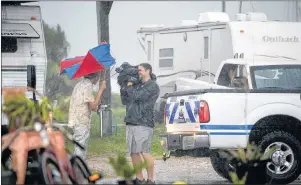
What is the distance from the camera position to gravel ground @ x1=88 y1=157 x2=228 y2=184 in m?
11.3

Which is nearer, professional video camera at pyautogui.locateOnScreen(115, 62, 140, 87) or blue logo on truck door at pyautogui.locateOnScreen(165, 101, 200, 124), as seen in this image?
professional video camera at pyautogui.locateOnScreen(115, 62, 140, 87)

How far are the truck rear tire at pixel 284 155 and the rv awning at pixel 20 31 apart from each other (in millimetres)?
4998

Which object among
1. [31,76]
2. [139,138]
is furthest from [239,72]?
[31,76]

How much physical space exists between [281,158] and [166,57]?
5.33m

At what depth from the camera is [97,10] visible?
13.3m

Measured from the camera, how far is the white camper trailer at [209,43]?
12123 mm

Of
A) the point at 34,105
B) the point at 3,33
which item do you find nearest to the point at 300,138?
the point at 34,105

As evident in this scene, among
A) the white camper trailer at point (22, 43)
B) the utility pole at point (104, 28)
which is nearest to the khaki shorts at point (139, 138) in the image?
the utility pole at point (104, 28)

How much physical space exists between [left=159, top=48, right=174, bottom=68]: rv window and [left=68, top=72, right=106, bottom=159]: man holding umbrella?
4687mm

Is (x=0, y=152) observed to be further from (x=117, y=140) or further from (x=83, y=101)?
(x=117, y=140)

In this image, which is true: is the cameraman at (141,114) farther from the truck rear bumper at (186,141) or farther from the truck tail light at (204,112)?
the truck tail light at (204,112)

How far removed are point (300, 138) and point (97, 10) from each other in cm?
435

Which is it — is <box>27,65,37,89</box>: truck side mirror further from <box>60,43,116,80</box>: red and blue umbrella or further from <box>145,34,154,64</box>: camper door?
<box>145,34,154,64</box>: camper door

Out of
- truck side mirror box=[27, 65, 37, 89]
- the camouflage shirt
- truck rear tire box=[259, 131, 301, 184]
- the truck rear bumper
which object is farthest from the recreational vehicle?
truck rear tire box=[259, 131, 301, 184]
